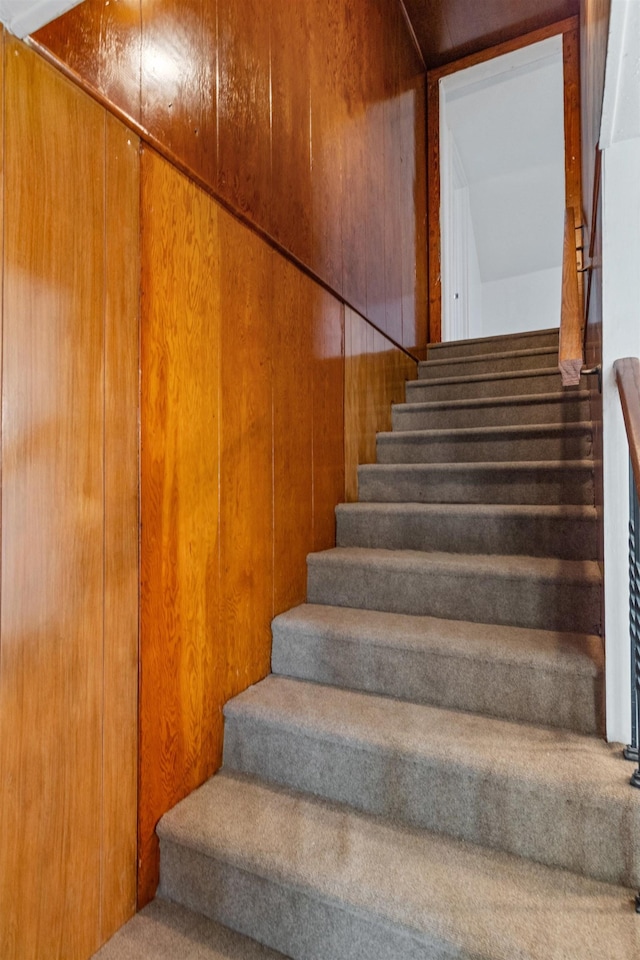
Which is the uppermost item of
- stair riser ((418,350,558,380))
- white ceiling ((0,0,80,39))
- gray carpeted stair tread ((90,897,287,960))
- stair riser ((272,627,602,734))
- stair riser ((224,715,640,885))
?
white ceiling ((0,0,80,39))

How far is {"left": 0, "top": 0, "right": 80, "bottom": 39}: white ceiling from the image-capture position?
0.84 metres

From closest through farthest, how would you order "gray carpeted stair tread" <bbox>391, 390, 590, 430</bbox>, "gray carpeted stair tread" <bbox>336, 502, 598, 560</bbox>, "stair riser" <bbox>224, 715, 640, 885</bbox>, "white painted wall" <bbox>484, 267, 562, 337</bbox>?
"stair riser" <bbox>224, 715, 640, 885</bbox>
"gray carpeted stair tread" <bbox>336, 502, 598, 560</bbox>
"gray carpeted stair tread" <bbox>391, 390, 590, 430</bbox>
"white painted wall" <bbox>484, 267, 562, 337</bbox>

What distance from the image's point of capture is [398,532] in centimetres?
202

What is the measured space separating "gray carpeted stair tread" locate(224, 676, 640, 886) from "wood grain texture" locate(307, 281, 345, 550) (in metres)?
0.74

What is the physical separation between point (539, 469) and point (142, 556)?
1482mm

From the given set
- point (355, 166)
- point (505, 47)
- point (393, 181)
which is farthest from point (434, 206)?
point (355, 166)

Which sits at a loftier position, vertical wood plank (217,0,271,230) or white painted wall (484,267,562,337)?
white painted wall (484,267,562,337)

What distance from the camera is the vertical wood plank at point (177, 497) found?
4.08ft

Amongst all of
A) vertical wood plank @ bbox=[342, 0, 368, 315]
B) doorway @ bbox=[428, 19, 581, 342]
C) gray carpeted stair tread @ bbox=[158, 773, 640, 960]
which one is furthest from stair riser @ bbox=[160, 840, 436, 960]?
doorway @ bbox=[428, 19, 581, 342]

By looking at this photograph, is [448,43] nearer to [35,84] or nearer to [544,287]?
[544,287]

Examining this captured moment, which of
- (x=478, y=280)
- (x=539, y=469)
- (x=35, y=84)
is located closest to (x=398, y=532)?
(x=539, y=469)

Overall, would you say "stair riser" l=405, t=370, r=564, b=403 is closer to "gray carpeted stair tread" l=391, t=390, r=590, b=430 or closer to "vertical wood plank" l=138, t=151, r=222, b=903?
"gray carpeted stair tread" l=391, t=390, r=590, b=430

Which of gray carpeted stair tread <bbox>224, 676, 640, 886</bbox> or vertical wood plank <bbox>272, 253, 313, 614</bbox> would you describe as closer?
gray carpeted stair tread <bbox>224, 676, 640, 886</bbox>

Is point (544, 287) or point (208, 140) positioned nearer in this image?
point (208, 140)
